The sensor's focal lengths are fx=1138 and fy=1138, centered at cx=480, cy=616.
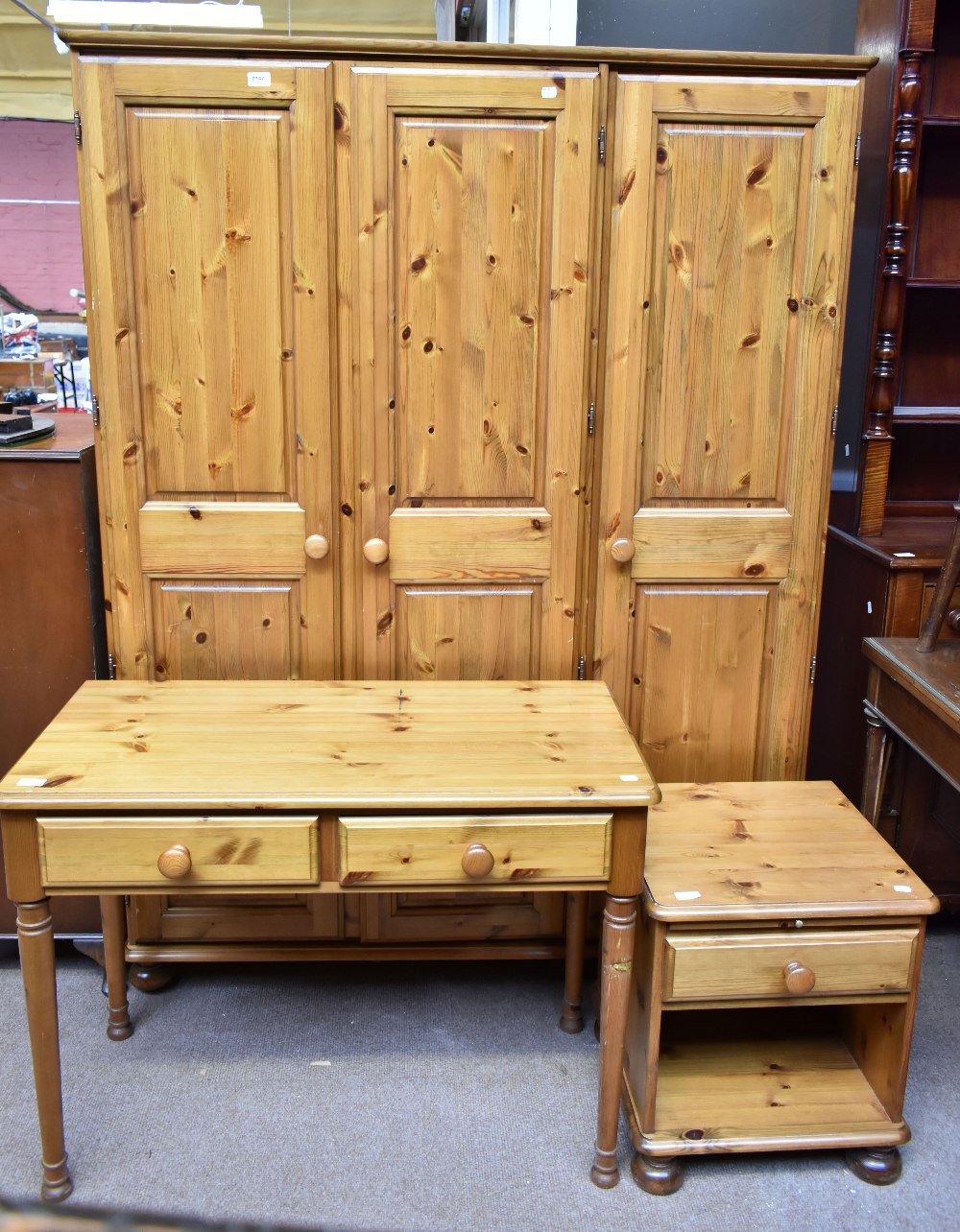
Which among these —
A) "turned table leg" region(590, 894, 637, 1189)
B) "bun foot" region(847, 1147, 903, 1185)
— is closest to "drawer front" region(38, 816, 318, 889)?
"turned table leg" region(590, 894, 637, 1189)

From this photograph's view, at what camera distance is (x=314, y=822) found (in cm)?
189

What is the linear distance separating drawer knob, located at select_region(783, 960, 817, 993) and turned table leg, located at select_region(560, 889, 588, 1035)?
0.56 meters

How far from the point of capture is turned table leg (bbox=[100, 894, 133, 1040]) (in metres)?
2.44

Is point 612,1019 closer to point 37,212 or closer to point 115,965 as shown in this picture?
point 115,965

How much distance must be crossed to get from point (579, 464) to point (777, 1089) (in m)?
1.28

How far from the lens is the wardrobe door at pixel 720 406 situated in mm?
2234

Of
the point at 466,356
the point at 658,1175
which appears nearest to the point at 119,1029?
the point at 658,1175

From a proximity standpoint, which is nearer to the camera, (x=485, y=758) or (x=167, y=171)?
(x=485, y=758)

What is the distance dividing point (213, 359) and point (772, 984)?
5.24 feet

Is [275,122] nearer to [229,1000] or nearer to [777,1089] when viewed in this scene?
[229,1000]

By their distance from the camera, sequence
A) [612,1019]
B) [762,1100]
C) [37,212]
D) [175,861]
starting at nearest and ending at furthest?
[175,861], [612,1019], [762,1100], [37,212]

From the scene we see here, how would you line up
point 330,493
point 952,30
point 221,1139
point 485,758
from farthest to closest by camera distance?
point 952,30 → point 330,493 → point 221,1139 → point 485,758

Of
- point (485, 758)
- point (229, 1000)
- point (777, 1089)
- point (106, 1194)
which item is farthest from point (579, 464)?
point (106, 1194)

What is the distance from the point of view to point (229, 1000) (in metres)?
2.61
